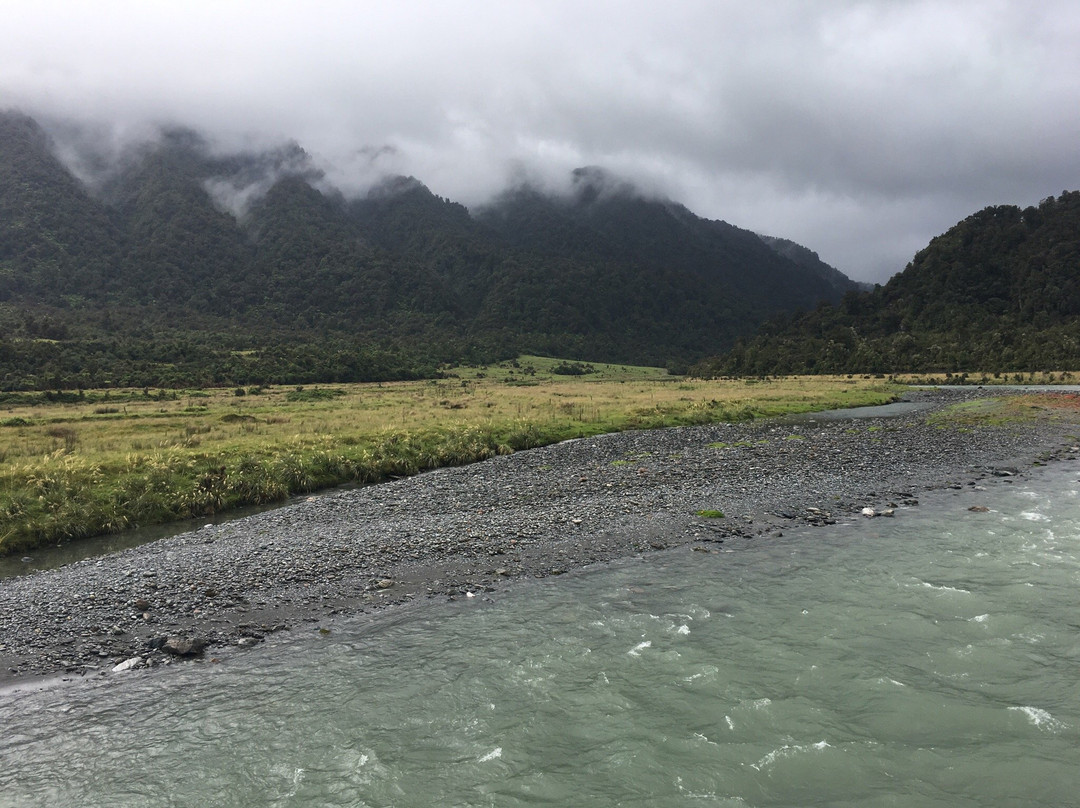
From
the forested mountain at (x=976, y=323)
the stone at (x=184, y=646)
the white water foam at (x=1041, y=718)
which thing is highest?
the forested mountain at (x=976, y=323)

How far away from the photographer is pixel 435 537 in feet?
61.4

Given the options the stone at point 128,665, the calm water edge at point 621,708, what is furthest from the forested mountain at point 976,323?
the stone at point 128,665

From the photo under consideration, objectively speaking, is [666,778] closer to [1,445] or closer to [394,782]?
[394,782]

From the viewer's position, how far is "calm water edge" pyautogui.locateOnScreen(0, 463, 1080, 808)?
310 inches

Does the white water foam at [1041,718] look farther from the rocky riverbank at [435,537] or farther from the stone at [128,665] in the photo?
the stone at [128,665]

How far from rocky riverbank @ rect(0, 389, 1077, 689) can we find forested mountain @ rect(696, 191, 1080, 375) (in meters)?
121

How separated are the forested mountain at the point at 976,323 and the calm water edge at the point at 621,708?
14124 centimetres

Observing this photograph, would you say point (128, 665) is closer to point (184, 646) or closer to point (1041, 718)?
point (184, 646)

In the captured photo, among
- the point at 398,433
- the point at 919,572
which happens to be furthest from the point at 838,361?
the point at 919,572

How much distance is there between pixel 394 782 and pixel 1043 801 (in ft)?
27.1

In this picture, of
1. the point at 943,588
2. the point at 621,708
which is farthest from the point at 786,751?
the point at 943,588

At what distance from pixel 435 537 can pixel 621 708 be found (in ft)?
34.0

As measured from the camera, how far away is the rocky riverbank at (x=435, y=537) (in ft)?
42.2

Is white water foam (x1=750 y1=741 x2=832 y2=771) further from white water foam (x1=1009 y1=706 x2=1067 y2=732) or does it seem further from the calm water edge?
white water foam (x1=1009 y1=706 x2=1067 y2=732)
